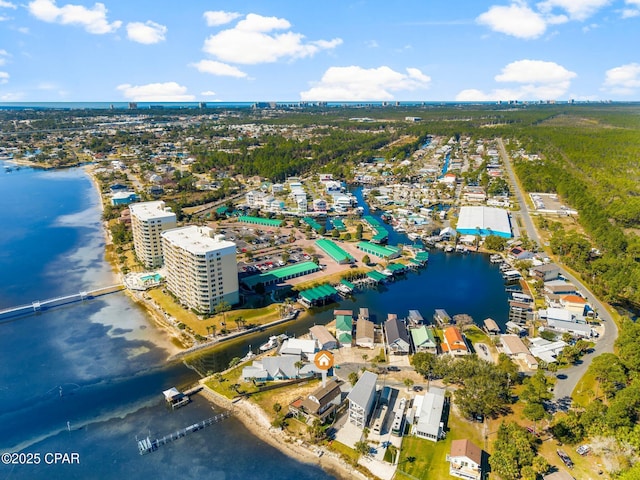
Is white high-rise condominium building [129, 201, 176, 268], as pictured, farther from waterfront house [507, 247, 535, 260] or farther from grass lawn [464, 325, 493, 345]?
waterfront house [507, 247, 535, 260]

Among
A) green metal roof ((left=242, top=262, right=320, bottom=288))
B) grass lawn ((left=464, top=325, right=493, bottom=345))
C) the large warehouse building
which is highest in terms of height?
the large warehouse building

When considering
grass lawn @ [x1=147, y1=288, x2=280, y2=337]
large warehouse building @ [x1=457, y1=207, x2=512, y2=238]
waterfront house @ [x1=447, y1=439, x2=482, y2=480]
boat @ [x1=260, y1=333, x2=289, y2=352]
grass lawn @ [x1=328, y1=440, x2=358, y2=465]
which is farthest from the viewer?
large warehouse building @ [x1=457, y1=207, x2=512, y2=238]

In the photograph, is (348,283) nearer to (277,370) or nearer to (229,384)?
(277,370)

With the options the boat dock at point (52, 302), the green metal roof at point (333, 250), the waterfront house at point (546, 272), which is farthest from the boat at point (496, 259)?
the boat dock at point (52, 302)

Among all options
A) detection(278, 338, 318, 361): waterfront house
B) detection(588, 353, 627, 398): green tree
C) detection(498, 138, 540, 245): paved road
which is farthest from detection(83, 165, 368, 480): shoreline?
detection(498, 138, 540, 245): paved road

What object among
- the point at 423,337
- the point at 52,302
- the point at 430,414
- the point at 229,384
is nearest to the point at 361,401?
the point at 430,414

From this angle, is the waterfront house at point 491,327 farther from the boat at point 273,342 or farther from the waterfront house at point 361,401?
the boat at point 273,342
